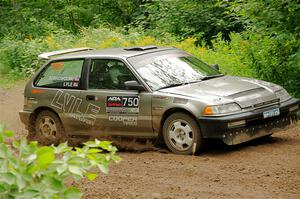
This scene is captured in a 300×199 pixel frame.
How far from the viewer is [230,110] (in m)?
8.95

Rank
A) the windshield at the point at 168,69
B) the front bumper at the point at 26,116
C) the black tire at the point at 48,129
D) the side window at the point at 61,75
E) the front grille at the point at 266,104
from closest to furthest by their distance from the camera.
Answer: the front grille at the point at 266,104 → the windshield at the point at 168,69 → the side window at the point at 61,75 → the black tire at the point at 48,129 → the front bumper at the point at 26,116

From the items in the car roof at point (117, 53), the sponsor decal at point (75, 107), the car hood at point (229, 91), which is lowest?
the sponsor decal at point (75, 107)

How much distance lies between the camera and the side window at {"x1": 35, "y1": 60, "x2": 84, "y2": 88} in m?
10.4

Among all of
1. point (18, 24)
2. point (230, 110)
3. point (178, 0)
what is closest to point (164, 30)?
point (178, 0)

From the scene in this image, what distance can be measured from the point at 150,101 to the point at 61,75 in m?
1.89

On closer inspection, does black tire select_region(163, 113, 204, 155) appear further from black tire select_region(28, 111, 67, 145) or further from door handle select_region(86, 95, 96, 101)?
black tire select_region(28, 111, 67, 145)

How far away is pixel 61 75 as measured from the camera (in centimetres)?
1064

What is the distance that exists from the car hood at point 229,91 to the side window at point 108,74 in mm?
730

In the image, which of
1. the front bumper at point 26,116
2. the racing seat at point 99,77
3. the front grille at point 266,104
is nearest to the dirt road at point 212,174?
the front grille at point 266,104

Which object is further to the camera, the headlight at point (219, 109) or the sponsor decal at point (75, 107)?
the sponsor decal at point (75, 107)

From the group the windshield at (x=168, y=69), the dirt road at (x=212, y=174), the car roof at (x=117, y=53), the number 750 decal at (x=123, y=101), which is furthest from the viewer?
the car roof at (x=117, y=53)

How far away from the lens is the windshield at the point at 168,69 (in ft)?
31.9

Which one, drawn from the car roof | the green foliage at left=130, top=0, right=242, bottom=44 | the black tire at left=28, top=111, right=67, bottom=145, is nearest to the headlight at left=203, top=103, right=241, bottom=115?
the car roof

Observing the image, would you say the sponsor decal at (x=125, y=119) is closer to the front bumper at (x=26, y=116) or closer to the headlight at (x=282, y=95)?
the front bumper at (x=26, y=116)
